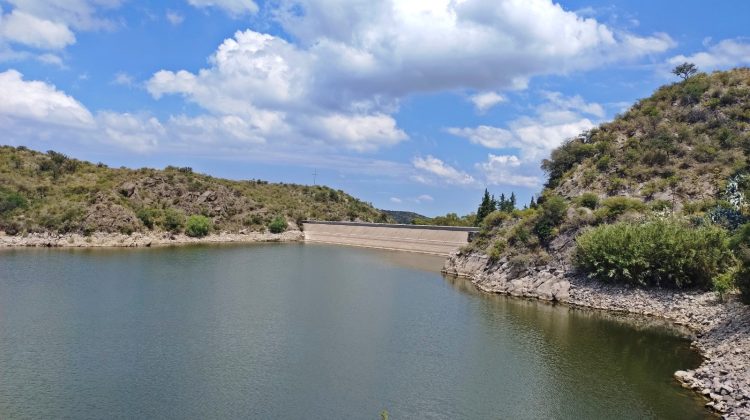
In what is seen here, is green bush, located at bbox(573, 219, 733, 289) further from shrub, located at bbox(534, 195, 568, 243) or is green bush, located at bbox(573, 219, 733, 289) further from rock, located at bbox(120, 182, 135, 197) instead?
rock, located at bbox(120, 182, 135, 197)

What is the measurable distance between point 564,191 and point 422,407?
54323 mm

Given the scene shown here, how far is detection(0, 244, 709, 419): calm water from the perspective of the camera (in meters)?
22.2

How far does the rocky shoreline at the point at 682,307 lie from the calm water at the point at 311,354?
139 centimetres

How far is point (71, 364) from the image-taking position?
25422 millimetres

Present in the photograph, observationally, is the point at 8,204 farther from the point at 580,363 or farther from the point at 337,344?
the point at 580,363

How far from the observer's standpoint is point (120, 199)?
98.4m

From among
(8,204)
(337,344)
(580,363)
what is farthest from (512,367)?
(8,204)

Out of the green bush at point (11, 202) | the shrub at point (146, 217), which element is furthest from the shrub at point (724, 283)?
the green bush at point (11, 202)

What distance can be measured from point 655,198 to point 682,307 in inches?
835

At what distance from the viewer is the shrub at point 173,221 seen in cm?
10025

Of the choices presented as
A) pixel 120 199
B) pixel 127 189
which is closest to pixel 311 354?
pixel 120 199

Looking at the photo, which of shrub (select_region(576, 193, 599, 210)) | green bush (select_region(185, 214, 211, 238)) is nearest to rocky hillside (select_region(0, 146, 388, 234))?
green bush (select_region(185, 214, 211, 238))

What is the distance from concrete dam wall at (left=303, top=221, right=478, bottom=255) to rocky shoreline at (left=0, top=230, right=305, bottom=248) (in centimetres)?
1801

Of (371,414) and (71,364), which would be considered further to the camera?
(71,364)
